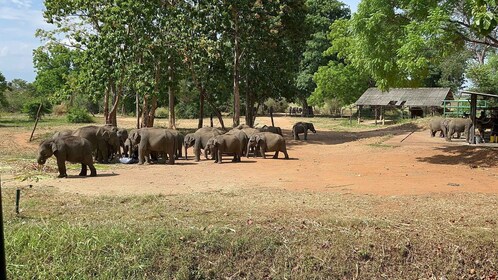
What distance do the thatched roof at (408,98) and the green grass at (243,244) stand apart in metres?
36.9

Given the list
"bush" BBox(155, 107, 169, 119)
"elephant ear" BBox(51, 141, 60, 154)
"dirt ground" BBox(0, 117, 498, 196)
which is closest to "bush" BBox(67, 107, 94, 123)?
"bush" BBox(155, 107, 169, 119)

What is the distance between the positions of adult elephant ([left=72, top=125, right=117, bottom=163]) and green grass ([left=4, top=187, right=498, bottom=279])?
8328 mm

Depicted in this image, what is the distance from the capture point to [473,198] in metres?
10.4

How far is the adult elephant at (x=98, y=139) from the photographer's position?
55.3 ft

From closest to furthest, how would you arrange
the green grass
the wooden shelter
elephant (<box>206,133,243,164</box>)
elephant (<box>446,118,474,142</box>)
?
the green grass → elephant (<box>206,133,243,164</box>) → elephant (<box>446,118,474,142</box>) → the wooden shelter

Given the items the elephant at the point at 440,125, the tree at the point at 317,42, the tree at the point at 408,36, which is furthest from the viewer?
the tree at the point at 317,42

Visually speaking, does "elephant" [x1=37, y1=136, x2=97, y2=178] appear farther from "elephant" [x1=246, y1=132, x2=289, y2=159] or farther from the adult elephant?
"elephant" [x1=246, y1=132, x2=289, y2=159]

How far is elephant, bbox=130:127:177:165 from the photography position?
53.9 ft

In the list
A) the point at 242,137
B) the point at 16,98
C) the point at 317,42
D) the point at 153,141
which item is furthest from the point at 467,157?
the point at 16,98

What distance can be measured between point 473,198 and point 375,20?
8.08 metres

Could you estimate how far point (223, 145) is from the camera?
57.6 ft

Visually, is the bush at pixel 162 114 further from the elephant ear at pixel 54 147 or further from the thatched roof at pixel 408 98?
the elephant ear at pixel 54 147

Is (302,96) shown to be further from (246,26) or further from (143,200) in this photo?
(143,200)

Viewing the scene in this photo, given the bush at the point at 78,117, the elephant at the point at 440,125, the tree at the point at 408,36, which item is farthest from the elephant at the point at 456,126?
the bush at the point at 78,117
